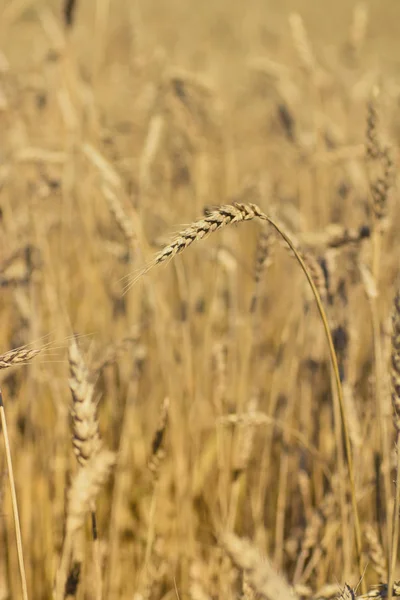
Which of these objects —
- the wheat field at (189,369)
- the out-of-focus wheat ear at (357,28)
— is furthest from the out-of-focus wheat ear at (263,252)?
the out-of-focus wheat ear at (357,28)

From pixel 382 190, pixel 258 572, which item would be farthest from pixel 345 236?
pixel 258 572

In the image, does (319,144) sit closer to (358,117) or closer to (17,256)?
(17,256)

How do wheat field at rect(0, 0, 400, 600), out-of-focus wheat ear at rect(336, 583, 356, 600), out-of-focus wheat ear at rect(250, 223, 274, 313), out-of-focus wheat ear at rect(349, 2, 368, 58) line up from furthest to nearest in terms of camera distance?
out-of-focus wheat ear at rect(349, 2, 368, 58)
out-of-focus wheat ear at rect(250, 223, 274, 313)
wheat field at rect(0, 0, 400, 600)
out-of-focus wheat ear at rect(336, 583, 356, 600)

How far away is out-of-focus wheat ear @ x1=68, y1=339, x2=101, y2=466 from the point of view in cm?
66

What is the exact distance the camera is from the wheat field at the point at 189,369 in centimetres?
86

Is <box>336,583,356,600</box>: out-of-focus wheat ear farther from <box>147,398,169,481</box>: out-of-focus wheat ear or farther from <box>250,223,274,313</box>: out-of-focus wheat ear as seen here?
<box>250,223,274,313</box>: out-of-focus wheat ear

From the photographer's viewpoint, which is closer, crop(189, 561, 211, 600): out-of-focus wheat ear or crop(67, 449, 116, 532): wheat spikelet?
crop(67, 449, 116, 532): wheat spikelet

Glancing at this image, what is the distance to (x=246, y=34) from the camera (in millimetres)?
3686

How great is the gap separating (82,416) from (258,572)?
289 millimetres

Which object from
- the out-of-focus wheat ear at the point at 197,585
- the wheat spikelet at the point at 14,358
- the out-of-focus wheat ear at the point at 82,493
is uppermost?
the wheat spikelet at the point at 14,358

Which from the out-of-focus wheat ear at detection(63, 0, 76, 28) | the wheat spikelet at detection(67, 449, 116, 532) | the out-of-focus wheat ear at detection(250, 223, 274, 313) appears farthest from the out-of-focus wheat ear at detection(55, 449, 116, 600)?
the out-of-focus wheat ear at detection(63, 0, 76, 28)

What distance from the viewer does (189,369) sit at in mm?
1386

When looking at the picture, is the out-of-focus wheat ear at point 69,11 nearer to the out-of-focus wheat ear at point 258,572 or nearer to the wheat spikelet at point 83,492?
the wheat spikelet at point 83,492

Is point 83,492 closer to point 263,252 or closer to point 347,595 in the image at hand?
point 347,595
